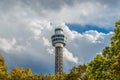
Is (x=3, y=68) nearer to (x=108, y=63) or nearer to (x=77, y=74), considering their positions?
(x=77, y=74)

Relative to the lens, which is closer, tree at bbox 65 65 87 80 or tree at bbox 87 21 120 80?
tree at bbox 87 21 120 80

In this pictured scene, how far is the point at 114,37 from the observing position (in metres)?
46.7

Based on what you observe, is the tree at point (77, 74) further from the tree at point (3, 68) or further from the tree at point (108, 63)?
the tree at point (108, 63)

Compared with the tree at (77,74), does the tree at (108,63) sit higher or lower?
lower

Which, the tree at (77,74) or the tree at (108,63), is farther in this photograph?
the tree at (77,74)

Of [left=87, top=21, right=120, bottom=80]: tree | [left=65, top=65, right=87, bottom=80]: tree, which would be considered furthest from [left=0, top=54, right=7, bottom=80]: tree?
[left=87, top=21, right=120, bottom=80]: tree

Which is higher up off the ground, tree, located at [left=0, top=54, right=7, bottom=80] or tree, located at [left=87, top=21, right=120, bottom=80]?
tree, located at [left=0, top=54, right=7, bottom=80]

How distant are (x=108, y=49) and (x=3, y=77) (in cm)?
4716

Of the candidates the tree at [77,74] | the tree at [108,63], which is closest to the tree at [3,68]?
the tree at [77,74]

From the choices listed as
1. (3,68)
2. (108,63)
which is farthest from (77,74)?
(108,63)

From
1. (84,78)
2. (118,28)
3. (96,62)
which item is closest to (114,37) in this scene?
(118,28)

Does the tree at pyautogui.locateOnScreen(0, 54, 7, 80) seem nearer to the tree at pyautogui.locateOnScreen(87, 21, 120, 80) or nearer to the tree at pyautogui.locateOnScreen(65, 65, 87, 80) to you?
the tree at pyautogui.locateOnScreen(65, 65, 87, 80)

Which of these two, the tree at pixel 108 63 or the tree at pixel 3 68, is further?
the tree at pixel 3 68

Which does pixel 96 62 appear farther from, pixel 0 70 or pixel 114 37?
pixel 0 70
